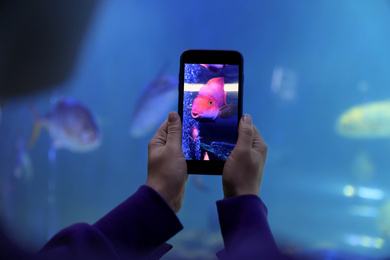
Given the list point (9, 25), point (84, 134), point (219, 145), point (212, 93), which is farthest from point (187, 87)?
point (9, 25)

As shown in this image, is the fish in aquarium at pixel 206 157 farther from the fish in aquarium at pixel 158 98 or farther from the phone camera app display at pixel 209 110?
the fish in aquarium at pixel 158 98

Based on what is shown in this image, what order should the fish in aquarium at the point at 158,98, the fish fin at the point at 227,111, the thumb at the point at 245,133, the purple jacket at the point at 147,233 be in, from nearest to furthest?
the purple jacket at the point at 147,233 → the thumb at the point at 245,133 → the fish fin at the point at 227,111 → the fish in aquarium at the point at 158,98

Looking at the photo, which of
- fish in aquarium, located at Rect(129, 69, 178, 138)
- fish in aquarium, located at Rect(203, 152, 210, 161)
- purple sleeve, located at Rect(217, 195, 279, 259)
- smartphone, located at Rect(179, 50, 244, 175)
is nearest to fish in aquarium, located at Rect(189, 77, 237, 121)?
smartphone, located at Rect(179, 50, 244, 175)

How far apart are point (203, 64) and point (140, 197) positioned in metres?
0.50

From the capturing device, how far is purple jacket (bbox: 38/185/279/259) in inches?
11.5

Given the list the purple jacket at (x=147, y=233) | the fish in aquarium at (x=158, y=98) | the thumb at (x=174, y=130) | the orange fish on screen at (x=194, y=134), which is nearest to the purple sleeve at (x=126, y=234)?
the purple jacket at (x=147, y=233)

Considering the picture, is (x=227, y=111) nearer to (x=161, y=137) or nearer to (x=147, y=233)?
(x=161, y=137)

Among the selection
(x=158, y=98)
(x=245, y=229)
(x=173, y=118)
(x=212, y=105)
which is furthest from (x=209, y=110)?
(x=158, y=98)

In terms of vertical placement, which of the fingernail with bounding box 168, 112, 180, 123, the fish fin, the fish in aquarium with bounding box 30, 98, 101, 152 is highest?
the fish fin

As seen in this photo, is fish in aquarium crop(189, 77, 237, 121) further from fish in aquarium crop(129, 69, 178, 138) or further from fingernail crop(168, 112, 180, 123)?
fish in aquarium crop(129, 69, 178, 138)

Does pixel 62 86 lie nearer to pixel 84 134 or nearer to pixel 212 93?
pixel 84 134

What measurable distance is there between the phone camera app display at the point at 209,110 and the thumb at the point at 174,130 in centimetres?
6

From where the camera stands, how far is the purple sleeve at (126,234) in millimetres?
291

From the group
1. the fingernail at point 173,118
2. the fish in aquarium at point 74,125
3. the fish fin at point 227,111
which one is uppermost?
the fish fin at point 227,111
